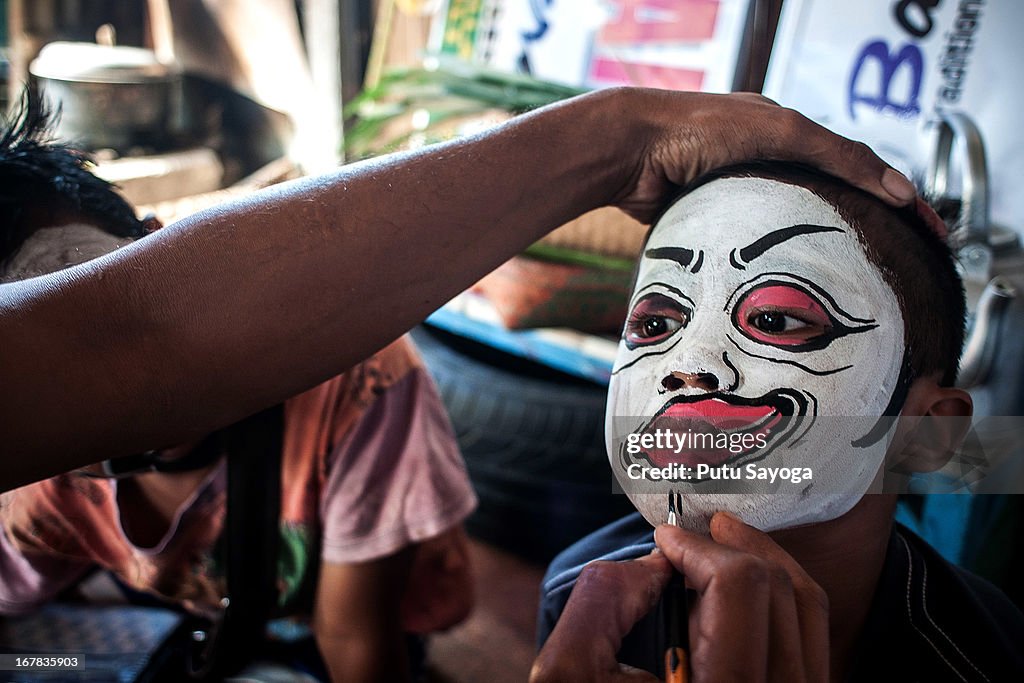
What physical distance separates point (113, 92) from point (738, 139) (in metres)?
1.84

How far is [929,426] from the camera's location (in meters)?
0.70

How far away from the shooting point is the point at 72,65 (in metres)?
1.72

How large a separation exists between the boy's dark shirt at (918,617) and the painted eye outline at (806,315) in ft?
0.64

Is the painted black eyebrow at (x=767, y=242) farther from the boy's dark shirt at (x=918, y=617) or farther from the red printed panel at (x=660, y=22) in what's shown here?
the red printed panel at (x=660, y=22)

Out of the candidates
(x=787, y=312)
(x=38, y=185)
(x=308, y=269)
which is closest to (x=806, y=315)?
(x=787, y=312)

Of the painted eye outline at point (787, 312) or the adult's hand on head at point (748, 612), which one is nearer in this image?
the adult's hand on head at point (748, 612)

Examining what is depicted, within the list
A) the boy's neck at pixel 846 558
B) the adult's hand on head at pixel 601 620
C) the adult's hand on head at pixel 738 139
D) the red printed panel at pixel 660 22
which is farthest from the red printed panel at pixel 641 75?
the adult's hand on head at pixel 601 620

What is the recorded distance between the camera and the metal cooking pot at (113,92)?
1.64m

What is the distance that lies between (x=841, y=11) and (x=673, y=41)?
356 millimetres

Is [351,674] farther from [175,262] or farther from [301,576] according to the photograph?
[175,262]

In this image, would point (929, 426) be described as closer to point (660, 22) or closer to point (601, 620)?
point (601, 620)

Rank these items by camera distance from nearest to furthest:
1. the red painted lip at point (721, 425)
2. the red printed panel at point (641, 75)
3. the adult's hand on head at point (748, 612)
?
1. the adult's hand on head at point (748, 612)
2. the red painted lip at point (721, 425)
3. the red printed panel at point (641, 75)

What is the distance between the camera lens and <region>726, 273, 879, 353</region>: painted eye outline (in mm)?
619

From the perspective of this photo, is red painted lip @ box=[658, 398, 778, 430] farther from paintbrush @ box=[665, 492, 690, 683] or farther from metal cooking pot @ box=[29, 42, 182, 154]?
metal cooking pot @ box=[29, 42, 182, 154]
